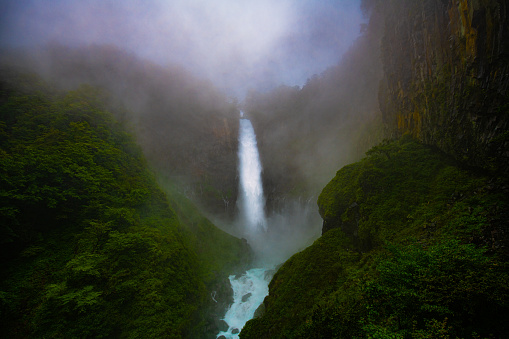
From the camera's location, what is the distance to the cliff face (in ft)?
29.6

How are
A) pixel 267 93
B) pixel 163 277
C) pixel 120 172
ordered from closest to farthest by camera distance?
pixel 163 277, pixel 120 172, pixel 267 93

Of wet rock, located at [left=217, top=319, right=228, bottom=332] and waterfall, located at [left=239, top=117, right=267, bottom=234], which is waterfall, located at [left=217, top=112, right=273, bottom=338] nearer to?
waterfall, located at [left=239, top=117, right=267, bottom=234]

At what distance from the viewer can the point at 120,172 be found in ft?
63.8

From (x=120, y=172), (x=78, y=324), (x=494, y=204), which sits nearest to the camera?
(x=494, y=204)

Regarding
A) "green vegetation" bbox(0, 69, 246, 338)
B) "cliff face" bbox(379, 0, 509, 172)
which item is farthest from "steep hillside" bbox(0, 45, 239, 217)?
"cliff face" bbox(379, 0, 509, 172)

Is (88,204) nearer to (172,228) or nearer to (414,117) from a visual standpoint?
(172,228)

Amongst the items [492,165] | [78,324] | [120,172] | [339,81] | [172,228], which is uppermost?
[339,81]

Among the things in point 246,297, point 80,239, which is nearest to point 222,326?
point 246,297

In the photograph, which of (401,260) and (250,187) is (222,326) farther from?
(250,187)

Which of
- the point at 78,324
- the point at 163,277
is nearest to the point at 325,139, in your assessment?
the point at 163,277

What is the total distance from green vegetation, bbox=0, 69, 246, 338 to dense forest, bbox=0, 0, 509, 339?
9 cm

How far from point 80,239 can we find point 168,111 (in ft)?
136

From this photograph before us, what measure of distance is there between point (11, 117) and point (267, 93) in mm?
69599

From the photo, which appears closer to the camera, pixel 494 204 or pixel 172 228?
pixel 494 204
